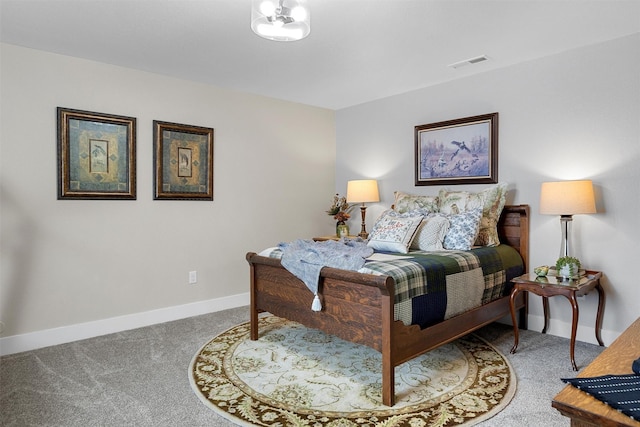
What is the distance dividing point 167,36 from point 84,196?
1.51 meters

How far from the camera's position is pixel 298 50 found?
10.2ft

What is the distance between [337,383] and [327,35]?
7.73 ft

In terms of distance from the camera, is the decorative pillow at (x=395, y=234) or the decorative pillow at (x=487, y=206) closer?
the decorative pillow at (x=395, y=234)

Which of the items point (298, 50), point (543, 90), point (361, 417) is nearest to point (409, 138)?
point (543, 90)

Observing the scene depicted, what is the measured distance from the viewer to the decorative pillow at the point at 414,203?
375 cm

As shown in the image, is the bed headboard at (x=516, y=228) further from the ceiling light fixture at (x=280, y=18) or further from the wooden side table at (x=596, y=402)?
the ceiling light fixture at (x=280, y=18)

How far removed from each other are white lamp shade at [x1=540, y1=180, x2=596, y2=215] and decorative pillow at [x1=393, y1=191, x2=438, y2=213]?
1.02m

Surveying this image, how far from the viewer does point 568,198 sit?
2.84 m

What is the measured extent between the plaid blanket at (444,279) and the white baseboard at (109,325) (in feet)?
4.54

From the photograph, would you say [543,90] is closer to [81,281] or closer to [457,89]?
[457,89]

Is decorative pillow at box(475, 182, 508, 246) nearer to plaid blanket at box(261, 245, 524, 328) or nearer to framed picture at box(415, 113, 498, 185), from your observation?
plaid blanket at box(261, 245, 524, 328)

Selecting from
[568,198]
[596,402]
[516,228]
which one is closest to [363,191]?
[516,228]

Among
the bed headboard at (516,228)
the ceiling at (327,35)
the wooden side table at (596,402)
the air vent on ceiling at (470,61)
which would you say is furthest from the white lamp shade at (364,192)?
the wooden side table at (596,402)

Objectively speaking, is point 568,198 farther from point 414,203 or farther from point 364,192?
point 364,192
